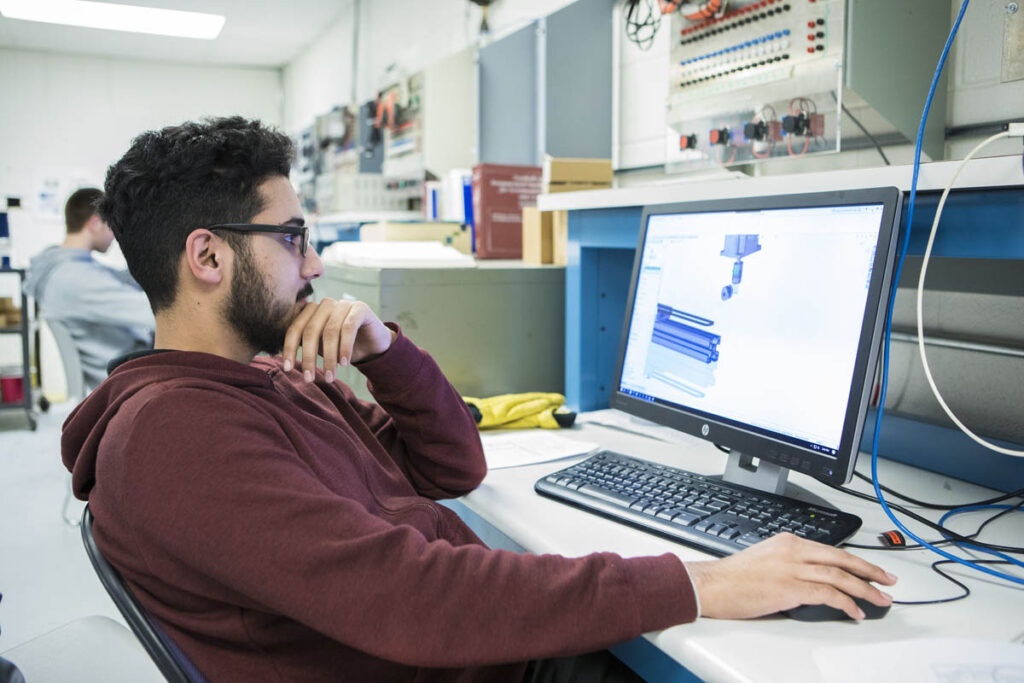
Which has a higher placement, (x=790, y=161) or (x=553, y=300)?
(x=790, y=161)

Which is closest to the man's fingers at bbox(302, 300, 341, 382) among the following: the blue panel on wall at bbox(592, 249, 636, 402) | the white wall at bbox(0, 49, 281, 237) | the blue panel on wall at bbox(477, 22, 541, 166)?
the blue panel on wall at bbox(592, 249, 636, 402)

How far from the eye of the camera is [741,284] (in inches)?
41.0

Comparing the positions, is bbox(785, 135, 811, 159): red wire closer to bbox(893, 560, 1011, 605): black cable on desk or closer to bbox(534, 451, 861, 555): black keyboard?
bbox(534, 451, 861, 555): black keyboard

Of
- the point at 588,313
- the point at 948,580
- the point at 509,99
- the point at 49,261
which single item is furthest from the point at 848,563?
the point at 49,261

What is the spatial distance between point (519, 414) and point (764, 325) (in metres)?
0.61

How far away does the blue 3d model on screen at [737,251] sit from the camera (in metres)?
1.04

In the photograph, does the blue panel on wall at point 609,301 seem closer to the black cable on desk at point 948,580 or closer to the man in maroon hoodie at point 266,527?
the man in maroon hoodie at point 266,527

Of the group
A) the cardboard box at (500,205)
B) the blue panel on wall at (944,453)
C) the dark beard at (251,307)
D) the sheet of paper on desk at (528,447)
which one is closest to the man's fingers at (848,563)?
the blue panel on wall at (944,453)

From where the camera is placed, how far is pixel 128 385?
839mm

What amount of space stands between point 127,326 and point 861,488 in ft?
10.2

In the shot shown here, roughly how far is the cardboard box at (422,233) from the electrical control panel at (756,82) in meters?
0.72

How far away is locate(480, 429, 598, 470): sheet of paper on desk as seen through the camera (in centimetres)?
126

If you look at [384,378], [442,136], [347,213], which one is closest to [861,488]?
[384,378]

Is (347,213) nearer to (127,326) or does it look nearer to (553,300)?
(127,326)
